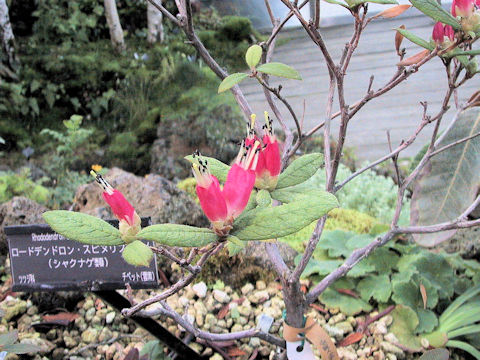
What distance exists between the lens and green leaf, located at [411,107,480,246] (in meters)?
1.09

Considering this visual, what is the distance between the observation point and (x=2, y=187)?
1.92 m

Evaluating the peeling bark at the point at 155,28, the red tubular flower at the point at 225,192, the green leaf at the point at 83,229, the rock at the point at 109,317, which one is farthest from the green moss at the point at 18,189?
the peeling bark at the point at 155,28

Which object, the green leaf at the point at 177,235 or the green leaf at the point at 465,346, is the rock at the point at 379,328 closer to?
the green leaf at the point at 465,346

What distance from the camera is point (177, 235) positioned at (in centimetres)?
47

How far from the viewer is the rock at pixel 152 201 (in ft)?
4.36

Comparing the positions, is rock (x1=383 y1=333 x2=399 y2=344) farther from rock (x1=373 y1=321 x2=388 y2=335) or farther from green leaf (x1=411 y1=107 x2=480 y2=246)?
green leaf (x1=411 y1=107 x2=480 y2=246)

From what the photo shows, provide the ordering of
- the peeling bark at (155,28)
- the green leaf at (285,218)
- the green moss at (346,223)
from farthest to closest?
the peeling bark at (155,28) → the green moss at (346,223) → the green leaf at (285,218)

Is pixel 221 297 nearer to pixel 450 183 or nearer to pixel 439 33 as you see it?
pixel 450 183

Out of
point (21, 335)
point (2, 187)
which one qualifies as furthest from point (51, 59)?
point (21, 335)

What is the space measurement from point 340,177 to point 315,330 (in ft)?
4.82

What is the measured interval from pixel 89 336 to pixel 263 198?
0.80 m

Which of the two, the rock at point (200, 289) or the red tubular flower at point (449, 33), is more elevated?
the red tubular flower at point (449, 33)

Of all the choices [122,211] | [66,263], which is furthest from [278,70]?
[66,263]

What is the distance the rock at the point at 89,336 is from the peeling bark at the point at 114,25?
2754 mm
